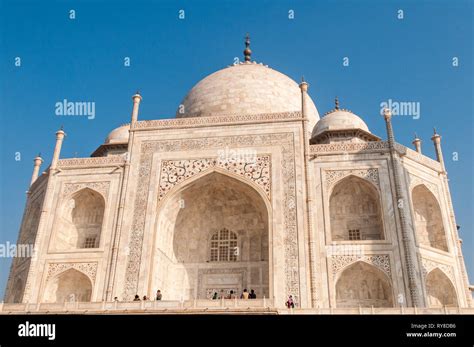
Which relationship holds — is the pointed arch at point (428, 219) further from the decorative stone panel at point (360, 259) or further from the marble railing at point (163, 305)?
the marble railing at point (163, 305)

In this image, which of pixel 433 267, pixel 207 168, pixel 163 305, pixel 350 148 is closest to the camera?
pixel 163 305

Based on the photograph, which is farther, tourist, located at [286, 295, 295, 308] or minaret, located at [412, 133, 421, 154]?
minaret, located at [412, 133, 421, 154]

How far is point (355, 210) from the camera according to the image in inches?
661

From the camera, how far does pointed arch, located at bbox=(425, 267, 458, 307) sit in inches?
630

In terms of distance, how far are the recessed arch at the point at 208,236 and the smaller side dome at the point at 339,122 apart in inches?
218

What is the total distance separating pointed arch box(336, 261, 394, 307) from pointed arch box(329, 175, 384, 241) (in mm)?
1332

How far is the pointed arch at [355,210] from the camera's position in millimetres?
16250

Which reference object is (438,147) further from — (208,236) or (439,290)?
(208,236)

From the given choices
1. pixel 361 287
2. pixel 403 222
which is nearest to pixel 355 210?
pixel 403 222

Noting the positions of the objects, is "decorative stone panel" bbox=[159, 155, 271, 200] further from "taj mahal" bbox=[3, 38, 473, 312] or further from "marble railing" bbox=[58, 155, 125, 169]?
"marble railing" bbox=[58, 155, 125, 169]

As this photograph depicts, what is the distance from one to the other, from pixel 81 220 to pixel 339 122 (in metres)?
11.8

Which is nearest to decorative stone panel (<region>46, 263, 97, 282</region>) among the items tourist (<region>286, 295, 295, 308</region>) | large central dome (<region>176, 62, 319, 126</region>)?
tourist (<region>286, 295, 295, 308</region>)

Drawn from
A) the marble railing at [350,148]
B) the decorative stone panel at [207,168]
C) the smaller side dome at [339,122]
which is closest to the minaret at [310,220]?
the marble railing at [350,148]
